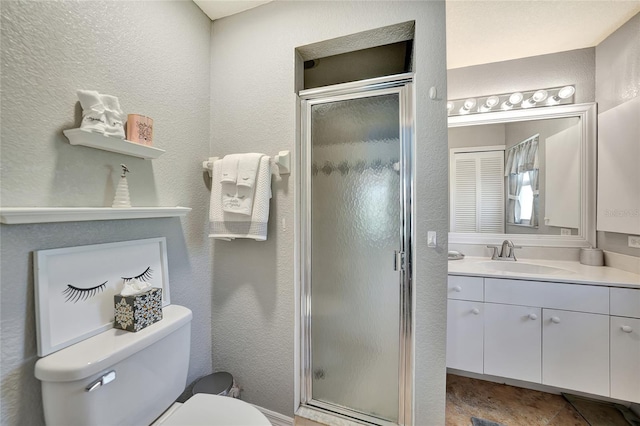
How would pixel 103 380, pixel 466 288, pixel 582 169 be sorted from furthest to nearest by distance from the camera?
pixel 582 169, pixel 466 288, pixel 103 380

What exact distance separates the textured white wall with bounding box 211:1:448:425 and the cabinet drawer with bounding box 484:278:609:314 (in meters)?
0.57

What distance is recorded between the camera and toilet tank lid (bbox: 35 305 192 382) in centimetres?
75

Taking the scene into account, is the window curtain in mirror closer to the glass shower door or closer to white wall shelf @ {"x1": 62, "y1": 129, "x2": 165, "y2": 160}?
the glass shower door

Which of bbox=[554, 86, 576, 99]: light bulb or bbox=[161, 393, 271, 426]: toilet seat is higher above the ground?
bbox=[554, 86, 576, 99]: light bulb

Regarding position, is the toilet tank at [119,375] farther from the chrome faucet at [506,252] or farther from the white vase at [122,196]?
the chrome faucet at [506,252]

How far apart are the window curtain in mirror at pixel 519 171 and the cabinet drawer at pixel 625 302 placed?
617 mm

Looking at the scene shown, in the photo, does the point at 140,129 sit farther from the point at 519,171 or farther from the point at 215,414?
the point at 519,171

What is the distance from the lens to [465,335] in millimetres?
1557

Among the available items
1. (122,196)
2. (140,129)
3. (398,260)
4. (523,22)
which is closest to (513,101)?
(523,22)

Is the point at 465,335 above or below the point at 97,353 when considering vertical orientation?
below

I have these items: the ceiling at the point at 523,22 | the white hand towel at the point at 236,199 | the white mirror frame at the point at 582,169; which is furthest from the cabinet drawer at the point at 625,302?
the white hand towel at the point at 236,199

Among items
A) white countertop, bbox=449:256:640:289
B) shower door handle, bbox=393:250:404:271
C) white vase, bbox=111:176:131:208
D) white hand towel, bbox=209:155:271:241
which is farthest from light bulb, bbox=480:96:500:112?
white vase, bbox=111:176:131:208

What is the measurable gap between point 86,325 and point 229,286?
0.71m

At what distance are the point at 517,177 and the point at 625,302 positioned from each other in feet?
3.13
